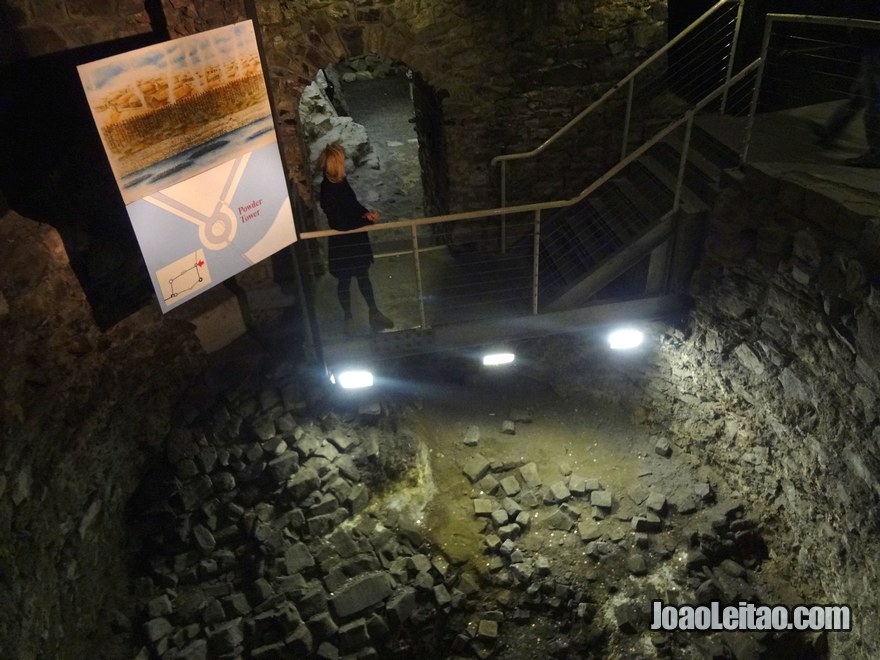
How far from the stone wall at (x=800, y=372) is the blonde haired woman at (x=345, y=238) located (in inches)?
119

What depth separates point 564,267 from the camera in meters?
6.36

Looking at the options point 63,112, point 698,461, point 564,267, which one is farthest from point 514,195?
point 63,112

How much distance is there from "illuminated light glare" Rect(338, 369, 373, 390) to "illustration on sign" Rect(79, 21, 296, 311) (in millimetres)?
1512

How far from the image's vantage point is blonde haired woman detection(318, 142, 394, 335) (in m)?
5.15

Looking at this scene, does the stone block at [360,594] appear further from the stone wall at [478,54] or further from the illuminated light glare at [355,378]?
the stone wall at [478,54]

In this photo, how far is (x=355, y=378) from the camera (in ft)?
19.4

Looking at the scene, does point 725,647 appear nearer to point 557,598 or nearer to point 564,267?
point 557,598

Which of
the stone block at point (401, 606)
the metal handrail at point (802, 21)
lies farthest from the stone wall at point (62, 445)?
the metal handrail at point (802, 21)

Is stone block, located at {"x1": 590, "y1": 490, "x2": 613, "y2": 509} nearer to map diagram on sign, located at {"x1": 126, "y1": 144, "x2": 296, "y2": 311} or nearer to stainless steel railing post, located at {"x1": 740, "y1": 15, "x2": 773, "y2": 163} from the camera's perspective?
stainless steel railing post, located at {"x1": 740, "y1": 15, "x2": 773, "y2": 163}

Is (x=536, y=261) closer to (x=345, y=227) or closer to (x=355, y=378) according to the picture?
(x=345, y=227)

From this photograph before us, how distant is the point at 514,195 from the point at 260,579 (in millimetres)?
4703

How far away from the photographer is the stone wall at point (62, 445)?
3.86m

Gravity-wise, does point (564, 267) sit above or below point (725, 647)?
above

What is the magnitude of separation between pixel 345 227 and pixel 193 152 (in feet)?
4.81
